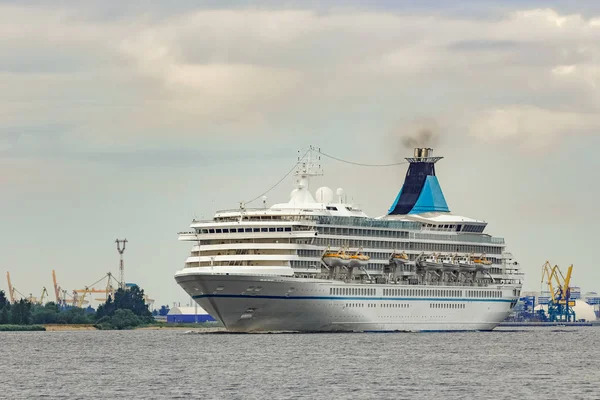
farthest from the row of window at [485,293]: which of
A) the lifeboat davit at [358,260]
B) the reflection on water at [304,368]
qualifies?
the reflection on water at [304,368]

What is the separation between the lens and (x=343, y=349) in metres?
98.9

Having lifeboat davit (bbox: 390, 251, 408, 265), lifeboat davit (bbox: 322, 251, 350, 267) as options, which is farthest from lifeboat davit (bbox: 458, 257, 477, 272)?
lifeboat davit (bbox: 322, 251, 350, 267)

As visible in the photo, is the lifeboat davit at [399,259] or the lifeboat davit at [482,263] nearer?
the lifeboat davit at [399,259]

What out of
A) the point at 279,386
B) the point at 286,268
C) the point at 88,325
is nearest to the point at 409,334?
the point at 286,268

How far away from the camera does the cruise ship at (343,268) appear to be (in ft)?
381

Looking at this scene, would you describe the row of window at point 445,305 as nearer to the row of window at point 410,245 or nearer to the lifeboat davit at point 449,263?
the lifeboat davit at point 449,263

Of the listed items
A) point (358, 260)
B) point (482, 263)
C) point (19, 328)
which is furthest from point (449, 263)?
point (19, 328)

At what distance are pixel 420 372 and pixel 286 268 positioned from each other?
38198 mm

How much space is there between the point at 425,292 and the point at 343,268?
1233cm

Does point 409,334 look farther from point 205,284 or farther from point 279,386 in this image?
point 279,386

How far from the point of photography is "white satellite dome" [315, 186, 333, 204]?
426 ft

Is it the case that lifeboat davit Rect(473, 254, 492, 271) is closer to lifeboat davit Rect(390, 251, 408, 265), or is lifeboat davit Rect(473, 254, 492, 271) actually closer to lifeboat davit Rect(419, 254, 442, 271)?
lifeboat davit Rect(419, 254, 442, 271)

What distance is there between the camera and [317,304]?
389 feet

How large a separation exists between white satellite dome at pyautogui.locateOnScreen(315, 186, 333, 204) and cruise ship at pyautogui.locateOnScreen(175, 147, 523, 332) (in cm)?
10
